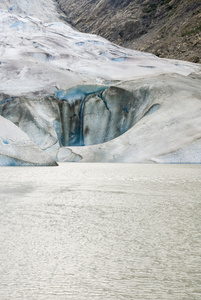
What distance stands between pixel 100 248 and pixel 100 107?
1133 centimetres

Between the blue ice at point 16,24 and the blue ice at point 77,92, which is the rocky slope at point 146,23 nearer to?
the blue ice at point 16,24

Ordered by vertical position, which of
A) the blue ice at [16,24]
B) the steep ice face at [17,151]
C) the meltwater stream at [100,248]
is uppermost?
→ the meltwater stream at [100,248]

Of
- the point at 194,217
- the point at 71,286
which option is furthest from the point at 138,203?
the point at 71,286

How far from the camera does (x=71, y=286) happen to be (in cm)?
142

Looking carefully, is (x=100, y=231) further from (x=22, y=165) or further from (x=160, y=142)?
(x=160, y=142)

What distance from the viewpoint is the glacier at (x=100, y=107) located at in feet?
32.5

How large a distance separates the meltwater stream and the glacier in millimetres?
5708

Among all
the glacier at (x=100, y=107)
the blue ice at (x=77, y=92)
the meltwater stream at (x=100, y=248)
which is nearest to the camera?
the meltwater stream at (x=100, y=248)

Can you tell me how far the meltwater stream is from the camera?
1402mm

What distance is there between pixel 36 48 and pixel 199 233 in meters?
17.5

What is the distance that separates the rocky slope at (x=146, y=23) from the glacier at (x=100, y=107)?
599 inches

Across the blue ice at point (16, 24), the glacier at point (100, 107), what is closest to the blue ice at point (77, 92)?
the glacier at point (100, 107)

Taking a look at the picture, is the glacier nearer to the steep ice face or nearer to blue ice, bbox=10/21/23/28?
the steep ice face

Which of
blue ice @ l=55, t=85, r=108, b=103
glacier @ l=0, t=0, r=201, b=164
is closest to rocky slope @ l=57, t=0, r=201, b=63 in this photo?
glacier @ l=0, t=0, r=201, b=164
